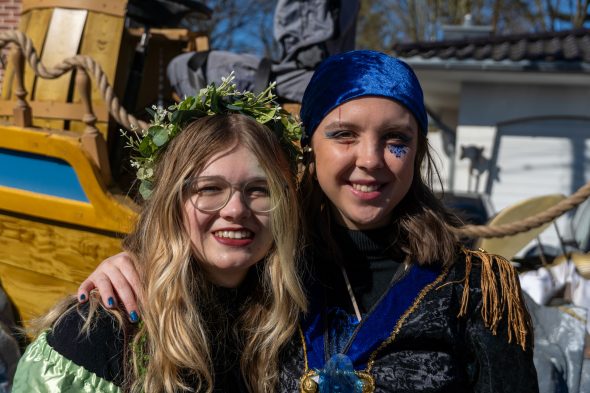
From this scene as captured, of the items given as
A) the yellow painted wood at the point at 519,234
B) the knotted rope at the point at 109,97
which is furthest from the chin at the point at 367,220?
the yellow painted wood at the point at 519,234

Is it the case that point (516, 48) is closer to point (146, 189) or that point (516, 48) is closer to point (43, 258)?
point (43, 258)

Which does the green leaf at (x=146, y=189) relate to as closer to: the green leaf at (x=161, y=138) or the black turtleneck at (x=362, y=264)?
the green leaf at (x=161, y=138)

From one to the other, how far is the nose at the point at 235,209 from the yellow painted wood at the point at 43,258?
2.20 m

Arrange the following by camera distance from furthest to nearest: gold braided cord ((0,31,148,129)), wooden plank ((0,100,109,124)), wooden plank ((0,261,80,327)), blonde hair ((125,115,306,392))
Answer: wooden plank ((0,100,109,124)) → wooden plank ((0,261,80,327)) → gold braided cord ((0,31,148,129)) → blonde hair ((125,115,306,392))

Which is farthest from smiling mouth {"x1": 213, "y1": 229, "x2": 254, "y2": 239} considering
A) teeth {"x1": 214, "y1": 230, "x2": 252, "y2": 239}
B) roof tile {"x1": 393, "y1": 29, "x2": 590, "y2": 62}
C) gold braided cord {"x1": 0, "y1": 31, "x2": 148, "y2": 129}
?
roof tile {"x1": 393, "y1": 29, "x2": 590, "y2": 62}

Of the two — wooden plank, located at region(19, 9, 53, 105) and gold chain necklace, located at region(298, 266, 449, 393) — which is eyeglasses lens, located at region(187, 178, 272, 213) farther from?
wooden plank, located at region(19, 9, 53, 105)

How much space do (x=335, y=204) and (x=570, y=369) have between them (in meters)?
2.05

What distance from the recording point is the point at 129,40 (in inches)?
174

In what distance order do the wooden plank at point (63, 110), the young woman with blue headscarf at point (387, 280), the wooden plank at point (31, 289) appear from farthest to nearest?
the wooden plank at point (63, 110) → the wooden plank at point (31, 289) → the young woman with blue headscarf at point (387, 280)

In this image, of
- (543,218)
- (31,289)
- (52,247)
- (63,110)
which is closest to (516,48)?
(543,218)

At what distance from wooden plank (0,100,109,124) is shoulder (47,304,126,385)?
8.87ft

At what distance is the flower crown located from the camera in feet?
5.98

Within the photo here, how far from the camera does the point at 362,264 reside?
199 cm

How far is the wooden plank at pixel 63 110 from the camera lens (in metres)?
4.11
